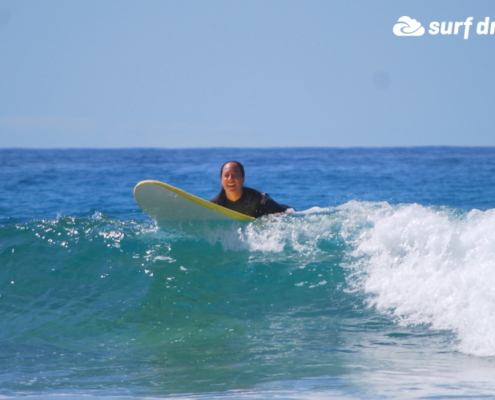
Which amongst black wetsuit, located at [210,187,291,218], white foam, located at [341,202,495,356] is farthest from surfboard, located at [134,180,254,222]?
white foam, located at [341,202,495,356]

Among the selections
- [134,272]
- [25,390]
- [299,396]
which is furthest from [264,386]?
[134,272]

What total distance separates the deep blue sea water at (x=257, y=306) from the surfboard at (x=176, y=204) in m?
0.17

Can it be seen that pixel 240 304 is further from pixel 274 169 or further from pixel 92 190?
pixel 274 169

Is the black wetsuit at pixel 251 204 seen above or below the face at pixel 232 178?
below

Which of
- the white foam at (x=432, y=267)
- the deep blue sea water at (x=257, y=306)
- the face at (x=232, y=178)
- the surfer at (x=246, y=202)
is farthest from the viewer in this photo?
the surfer at (x=246, y=202)

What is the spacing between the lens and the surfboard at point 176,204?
6.96 m

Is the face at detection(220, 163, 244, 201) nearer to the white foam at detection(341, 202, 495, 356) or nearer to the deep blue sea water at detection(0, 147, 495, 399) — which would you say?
the deep blue sea water at detection(0, 147, 495, 399)

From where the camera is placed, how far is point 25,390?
12.1 feet

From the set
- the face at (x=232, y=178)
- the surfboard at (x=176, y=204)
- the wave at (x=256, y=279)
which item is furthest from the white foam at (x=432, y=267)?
the surfboard at (x=176, y=204)

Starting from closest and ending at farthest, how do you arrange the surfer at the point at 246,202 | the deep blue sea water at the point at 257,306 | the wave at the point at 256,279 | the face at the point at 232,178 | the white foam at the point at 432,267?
the deep blue sea water at the point at 257,306, the white foam at the point at 432,267, the wave at the point at 256,279, the face at the point at 232,178, the surfer at the point at 246,202

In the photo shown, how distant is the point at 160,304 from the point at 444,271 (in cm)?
267

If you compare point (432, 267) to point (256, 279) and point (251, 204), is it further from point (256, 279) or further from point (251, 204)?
point (251, 204)

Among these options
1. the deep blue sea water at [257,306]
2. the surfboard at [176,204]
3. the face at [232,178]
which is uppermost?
the face at [232,178]

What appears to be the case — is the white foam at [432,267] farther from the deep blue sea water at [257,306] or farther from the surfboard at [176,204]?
the surfboard at [176,204]
